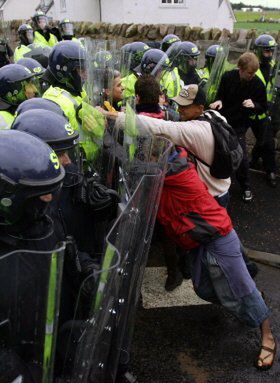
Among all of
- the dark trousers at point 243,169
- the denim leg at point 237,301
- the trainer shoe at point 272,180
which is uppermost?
the denim leg at point 237,301

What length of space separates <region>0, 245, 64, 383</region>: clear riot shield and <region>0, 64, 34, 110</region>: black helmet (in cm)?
259

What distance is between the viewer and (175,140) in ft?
9.58

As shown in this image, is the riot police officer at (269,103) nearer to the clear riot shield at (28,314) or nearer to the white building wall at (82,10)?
the clear riot shield at (28,314)

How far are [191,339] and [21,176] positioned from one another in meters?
2.14

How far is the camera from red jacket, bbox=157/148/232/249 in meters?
2.68

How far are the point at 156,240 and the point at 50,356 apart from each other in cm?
296

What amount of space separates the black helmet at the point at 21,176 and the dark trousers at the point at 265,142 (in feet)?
14.2

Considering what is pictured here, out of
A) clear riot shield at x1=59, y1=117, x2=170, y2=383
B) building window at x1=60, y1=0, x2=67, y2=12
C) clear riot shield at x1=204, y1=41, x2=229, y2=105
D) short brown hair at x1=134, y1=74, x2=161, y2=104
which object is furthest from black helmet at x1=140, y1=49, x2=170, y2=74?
building window at x1=60, y1=0, x2=67, y2=12

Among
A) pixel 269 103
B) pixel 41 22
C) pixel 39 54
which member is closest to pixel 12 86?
pixel 39 54

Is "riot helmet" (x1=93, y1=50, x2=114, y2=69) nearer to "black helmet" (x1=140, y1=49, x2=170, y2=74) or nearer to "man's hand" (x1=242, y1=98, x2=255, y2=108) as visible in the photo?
"black helmet" (x1=140, y1=49, x2=170, y2=74)

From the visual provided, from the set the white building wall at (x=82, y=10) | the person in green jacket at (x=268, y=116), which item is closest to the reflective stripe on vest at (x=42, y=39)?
the person in green jacket at (x=268, y=116)

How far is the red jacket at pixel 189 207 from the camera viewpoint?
2676mm

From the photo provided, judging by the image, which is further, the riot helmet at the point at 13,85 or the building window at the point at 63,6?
the building window at the point at 63,6

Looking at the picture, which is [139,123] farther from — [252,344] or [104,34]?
[104,34]
